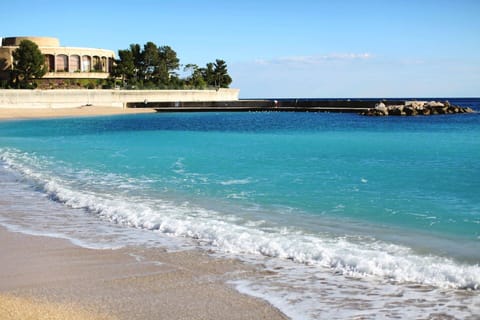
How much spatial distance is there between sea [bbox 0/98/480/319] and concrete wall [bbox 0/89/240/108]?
58.5 m

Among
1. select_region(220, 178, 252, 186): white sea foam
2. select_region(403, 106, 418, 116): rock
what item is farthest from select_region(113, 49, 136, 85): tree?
select_region(220, 178, 252, 186): white sea foam

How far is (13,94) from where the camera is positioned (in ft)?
256

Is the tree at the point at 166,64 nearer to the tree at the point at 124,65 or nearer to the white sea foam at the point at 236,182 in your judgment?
the tree at the point at 124,65

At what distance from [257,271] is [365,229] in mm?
3219

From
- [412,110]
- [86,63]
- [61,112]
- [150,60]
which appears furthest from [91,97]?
[412,110]

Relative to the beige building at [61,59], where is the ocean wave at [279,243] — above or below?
below

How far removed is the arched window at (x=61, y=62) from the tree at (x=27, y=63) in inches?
255

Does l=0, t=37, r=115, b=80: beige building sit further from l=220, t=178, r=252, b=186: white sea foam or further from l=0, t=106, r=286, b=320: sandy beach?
l=0, t=106, r=286, b=320: sandy beach

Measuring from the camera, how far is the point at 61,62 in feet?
329

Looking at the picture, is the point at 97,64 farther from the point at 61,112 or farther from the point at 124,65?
the point at 61,112

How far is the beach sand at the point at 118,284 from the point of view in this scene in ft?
20.1

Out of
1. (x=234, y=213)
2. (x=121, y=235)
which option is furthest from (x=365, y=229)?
(x=121, y=235)

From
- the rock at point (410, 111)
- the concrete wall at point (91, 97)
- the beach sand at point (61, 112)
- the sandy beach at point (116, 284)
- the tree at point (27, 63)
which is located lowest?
the sandy beach at point (116, 284)

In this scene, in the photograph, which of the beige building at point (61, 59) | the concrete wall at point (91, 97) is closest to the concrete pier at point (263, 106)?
the concrete wall at point (91, 97)
